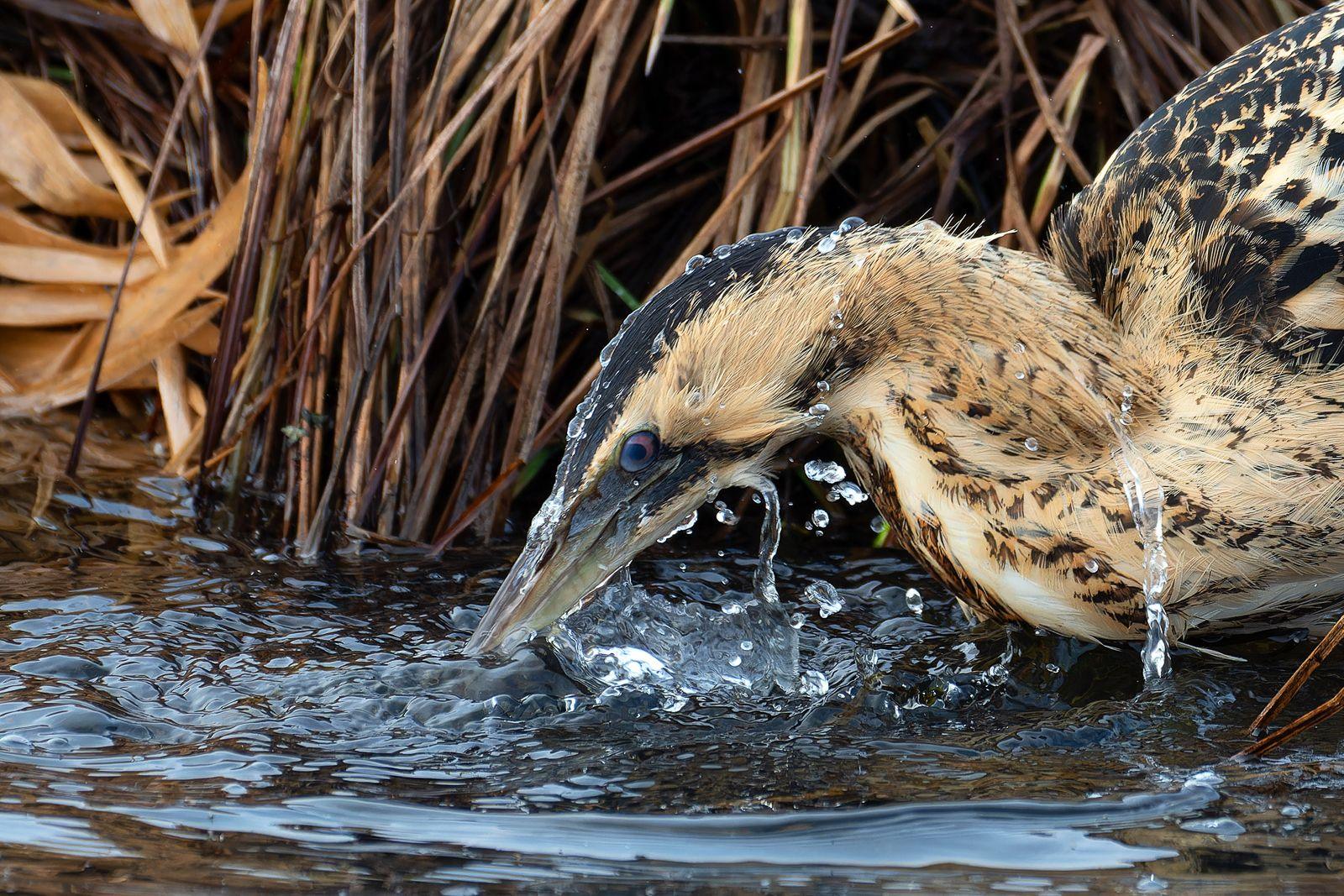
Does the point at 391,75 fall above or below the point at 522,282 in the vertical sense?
above

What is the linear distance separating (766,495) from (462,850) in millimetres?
1249

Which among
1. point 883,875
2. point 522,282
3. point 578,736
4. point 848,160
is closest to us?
point 883,875

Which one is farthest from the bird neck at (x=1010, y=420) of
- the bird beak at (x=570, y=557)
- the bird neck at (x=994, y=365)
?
the bird beak at (x=570, y=557)

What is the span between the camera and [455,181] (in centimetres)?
377

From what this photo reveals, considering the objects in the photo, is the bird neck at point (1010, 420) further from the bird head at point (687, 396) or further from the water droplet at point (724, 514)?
the water droplet at point (724, 514)

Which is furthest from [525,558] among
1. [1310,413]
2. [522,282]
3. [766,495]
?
[1310,413]

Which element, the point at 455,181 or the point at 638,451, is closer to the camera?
the point at 638,451

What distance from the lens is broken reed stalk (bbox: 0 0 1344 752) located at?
351 centimetres

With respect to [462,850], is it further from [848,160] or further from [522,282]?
[848,160]

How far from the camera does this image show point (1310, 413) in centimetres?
270

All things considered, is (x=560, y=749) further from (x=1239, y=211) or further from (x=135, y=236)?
(x=135, y=236)

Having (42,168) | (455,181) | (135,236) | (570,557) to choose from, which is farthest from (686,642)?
(42,168)

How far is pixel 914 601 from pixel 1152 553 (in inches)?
24.7

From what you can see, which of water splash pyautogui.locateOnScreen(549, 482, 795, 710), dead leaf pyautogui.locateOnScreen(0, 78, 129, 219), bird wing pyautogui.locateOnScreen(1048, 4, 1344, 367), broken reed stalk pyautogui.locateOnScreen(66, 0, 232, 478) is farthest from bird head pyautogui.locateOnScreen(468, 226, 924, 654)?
dead leaf pyautogui.locateOnScreen(0, 78, 129, 219)
